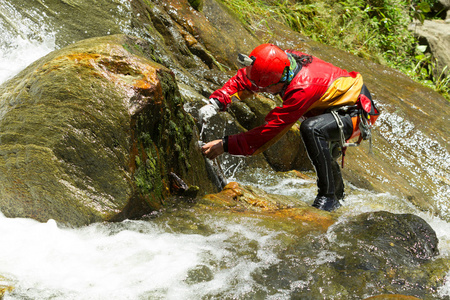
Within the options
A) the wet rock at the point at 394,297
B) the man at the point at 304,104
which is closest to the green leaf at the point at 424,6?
the man at the point at 304,104

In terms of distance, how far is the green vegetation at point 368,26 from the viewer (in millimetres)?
9523

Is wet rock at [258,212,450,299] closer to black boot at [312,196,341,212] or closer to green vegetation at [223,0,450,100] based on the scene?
black boot at [312,196,341,212]

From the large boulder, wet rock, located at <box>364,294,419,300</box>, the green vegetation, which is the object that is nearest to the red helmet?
the large boulder

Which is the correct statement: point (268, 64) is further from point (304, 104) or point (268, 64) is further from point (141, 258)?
point (141, 258)

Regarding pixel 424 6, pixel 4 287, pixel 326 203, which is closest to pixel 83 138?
pixel 4 287

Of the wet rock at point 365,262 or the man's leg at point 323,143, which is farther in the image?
the man's leg at point 323,143

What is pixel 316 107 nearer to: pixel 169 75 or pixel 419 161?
pixel 169 75

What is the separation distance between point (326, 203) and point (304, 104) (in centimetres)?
91

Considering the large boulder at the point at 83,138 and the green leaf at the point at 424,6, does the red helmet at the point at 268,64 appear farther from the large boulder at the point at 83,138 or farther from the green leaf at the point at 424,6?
the green leaf at the point at 424,6

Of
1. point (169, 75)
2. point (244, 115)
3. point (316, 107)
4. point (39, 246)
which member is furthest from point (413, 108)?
point (39, 246)

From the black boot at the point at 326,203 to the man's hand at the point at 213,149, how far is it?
953mm

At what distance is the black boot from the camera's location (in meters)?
3.56

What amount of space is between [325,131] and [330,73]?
0.47m

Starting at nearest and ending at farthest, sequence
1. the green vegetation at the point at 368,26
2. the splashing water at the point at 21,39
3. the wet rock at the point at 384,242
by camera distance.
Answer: the wet rock at the point at 384,242 → the splashing water at the point at 21,39 → the green vegetation at the point at 368,26
